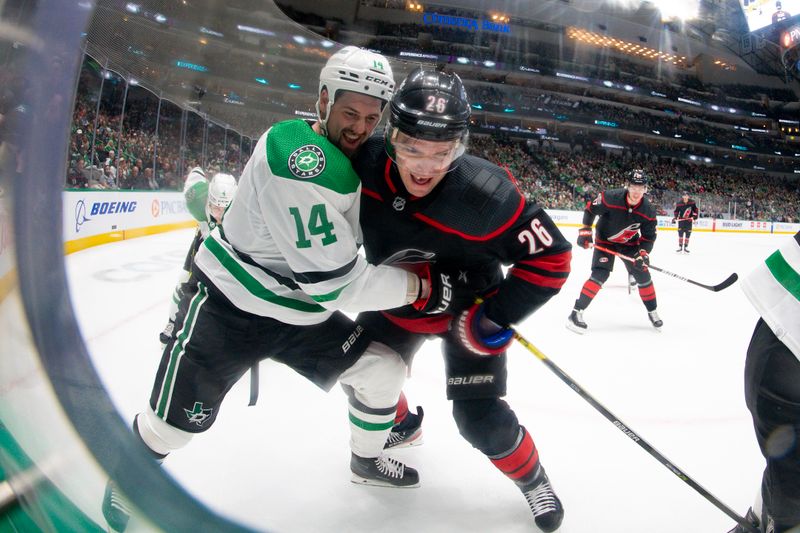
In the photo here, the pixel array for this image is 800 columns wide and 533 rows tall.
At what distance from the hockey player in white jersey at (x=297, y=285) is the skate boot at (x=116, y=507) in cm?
71

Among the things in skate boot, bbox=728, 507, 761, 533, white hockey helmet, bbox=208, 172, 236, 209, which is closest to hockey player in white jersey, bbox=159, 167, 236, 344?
white hockey helmet, bbox=208, 172, 236, 209

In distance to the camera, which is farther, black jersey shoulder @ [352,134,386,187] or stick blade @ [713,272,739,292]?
stick blade @ [713,272,739,292]

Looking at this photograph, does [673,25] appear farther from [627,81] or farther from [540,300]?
[540,300]

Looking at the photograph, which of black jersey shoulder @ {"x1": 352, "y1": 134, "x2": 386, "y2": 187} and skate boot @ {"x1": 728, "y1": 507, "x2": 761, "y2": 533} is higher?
black jersey shoulder @ {"x1": 352, "y1": 134, "x2": 386, "y2": 187}

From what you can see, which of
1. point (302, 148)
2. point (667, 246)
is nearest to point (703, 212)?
point (667, 246)

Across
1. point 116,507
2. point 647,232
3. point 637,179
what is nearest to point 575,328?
point 647,232

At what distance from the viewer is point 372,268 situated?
1.26 meters

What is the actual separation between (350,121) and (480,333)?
0.71m

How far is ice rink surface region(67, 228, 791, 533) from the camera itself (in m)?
1.52

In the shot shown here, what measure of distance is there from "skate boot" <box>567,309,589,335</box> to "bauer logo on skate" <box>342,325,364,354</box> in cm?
272

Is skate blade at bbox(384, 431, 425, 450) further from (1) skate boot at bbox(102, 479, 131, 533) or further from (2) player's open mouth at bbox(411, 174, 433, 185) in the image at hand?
(1) skate boot at bbox(102, 479, 131, 533)

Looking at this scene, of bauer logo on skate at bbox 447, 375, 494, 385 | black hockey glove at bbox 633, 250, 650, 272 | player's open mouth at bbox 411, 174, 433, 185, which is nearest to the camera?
player's open mouth at bbox 411, 174, 433, 185

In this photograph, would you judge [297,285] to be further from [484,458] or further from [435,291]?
[484,458]

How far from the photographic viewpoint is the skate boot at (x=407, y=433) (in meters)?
1.92
